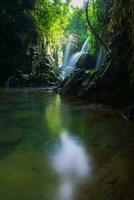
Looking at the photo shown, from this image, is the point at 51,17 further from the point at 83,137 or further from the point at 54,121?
the point at 83,137

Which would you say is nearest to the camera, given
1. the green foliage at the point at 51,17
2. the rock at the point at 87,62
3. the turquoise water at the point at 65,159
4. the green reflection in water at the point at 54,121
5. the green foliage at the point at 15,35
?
the turquoise water at the point at 65,159

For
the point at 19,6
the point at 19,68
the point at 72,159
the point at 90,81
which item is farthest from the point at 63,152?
the point at 19,6

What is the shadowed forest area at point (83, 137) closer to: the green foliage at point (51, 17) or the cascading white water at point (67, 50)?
the green foliage at point (51, 17)

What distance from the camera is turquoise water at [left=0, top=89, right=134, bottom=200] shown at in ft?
8.02

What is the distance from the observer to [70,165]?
10.4 ft

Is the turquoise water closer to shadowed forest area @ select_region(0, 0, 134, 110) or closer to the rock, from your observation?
shadowed forest area @ select_region(0, 0, 134, 110)

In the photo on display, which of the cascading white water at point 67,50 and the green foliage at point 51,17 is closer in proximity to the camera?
the green foliage at point 51,17

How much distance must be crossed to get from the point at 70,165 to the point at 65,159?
0.81 feet

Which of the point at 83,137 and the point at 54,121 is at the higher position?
the point at 83,137

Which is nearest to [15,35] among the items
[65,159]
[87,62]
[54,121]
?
[87,62]

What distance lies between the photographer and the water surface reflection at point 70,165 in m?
2.50

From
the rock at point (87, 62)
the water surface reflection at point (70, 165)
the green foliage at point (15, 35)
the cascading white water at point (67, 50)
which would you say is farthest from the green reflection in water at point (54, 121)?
the cascading white water at point (67, 50)

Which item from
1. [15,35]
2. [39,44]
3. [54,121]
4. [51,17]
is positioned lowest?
[54,121]

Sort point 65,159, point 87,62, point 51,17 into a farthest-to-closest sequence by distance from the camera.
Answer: point 51,17 < point 87,62 < point 65,159
